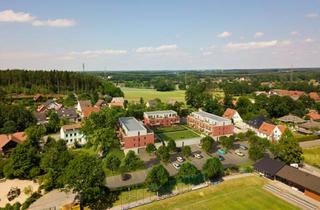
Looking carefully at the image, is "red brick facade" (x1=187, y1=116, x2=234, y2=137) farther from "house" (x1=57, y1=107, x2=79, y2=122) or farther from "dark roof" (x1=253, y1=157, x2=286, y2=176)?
"house" (x1=57, y1=107, x2=79, y2=122)

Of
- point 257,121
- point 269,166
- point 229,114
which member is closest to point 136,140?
point 269,166

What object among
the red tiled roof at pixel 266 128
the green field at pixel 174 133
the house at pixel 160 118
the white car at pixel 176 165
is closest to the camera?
the white car at pixel 176 165

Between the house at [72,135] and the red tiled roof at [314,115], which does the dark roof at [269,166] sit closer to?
the house at [72,135]

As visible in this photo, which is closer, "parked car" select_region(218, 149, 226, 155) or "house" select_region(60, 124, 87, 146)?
"parked car" select_region(218, 149, 226, 155)

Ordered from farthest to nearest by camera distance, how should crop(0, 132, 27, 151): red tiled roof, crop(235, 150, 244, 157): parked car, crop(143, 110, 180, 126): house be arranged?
1. crop(143, 110, 180, 126): house
2. crop(235, 150, 244, 157): parked car
3. crop(0, 132, 27, 151): red tiled roof

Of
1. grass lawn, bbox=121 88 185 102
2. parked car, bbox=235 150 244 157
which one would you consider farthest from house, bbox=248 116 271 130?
grass lawn, bbox=121 88 185 102

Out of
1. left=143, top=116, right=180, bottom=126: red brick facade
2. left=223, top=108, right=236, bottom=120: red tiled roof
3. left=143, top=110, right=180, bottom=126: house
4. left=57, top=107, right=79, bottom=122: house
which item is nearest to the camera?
left=143, top=110, right=180, bottom=126: house

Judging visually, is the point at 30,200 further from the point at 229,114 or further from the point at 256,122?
the point at 229,114

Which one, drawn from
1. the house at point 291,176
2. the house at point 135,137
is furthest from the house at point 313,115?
the house at point 135,137
